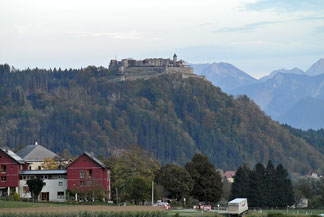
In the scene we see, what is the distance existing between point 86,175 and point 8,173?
32.4 ft

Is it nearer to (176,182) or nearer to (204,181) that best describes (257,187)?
(204,181)

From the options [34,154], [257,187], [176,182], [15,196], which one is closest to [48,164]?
[34,154]

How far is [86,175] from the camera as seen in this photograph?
100 metres

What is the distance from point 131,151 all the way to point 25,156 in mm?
18258

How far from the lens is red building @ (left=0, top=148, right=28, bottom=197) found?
331 feet

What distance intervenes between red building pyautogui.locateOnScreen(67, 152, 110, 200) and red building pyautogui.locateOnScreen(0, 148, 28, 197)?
678 centimetres

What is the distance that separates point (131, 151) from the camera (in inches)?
4235

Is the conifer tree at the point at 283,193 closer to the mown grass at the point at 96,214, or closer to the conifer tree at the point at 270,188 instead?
the conifer tree at the point at 270,188

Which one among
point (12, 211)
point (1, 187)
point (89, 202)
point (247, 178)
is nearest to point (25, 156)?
point (1, 187)

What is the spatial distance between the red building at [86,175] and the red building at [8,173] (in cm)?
A: 678

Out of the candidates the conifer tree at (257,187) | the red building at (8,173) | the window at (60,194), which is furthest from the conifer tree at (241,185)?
the red building at (8,173)

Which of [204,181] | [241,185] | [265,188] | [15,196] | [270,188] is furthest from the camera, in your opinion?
[241,185]

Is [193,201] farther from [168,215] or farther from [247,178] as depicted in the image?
[168,215]

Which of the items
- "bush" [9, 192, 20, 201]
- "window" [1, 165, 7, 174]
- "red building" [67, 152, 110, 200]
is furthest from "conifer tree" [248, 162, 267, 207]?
"bush" [9, 192, 20, 201]
